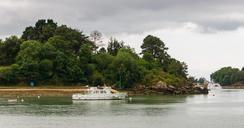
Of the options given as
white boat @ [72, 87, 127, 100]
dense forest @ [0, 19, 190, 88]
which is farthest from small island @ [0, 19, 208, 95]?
white boat @ [72, 87, 127, 100]

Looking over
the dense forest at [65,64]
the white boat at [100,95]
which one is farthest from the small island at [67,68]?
the white boat at [100,95]

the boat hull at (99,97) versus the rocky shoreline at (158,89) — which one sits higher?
the rocky shoreline at (158,89)

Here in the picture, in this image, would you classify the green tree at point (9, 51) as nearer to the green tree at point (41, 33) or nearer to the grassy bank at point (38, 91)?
the green tree at point (41, 33)

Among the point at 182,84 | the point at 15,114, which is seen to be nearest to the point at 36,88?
the point at 182,84

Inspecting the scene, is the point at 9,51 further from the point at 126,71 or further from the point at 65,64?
the point at 126,71

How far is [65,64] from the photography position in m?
176

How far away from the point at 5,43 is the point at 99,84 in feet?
107

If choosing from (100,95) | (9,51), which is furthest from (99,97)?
(9,51)

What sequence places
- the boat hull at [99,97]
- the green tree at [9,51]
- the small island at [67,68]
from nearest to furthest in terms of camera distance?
1. the boat hull at [99,97]
2. the small island at [67,68]
3. the green tree at [9,51]

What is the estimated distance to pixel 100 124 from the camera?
75125mm

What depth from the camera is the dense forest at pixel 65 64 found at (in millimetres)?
169875

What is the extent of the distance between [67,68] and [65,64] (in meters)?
1.74

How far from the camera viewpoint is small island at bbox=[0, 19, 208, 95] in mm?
168750

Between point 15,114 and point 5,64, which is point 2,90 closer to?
point 5,64
